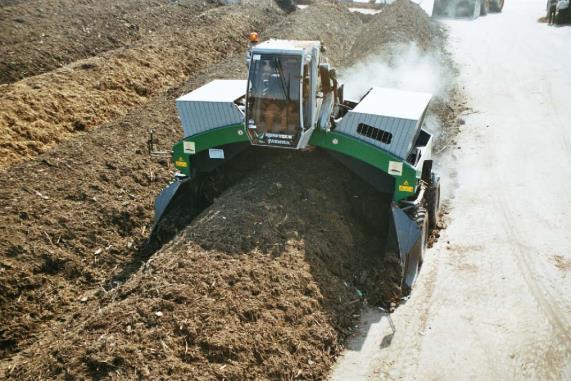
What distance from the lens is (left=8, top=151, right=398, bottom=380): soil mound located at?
6477 mm

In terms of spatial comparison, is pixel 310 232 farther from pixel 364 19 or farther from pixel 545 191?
pixel 364 19

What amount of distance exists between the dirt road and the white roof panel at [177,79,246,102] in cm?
421

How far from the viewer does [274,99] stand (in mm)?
9328

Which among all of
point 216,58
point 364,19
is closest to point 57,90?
point 216,58

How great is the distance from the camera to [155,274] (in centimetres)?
766

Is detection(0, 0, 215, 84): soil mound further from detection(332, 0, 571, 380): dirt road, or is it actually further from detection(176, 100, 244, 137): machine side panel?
detection(332, 0, 571, 380): dirt road

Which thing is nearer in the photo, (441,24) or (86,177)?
(86,177)

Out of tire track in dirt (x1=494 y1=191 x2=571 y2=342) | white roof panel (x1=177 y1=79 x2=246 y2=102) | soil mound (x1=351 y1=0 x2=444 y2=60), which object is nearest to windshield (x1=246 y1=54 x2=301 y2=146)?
white roof panel (x1=177 y1=79 x2=246 y2=102)

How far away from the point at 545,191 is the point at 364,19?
64.4ft

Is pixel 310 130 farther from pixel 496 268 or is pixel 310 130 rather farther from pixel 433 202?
pixel 496 268

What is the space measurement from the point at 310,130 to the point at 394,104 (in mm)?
1693

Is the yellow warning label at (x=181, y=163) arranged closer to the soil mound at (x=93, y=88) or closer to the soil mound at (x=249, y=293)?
the soil mound at (x=249, y=293)

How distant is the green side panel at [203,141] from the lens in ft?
32.2

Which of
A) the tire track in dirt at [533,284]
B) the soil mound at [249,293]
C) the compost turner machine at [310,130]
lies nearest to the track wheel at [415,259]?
the compost turner machine at [310,130]
